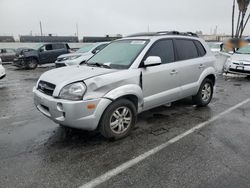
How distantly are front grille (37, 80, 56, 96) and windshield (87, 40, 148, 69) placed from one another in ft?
3.53

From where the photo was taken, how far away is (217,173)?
8.48 feet

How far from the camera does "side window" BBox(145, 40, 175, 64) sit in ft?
12.8

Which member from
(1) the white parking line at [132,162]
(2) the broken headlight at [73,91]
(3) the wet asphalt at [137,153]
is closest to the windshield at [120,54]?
(2) the broken headlight at [73,91]

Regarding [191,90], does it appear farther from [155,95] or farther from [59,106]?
[59,106]

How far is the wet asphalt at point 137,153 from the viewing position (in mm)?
2479

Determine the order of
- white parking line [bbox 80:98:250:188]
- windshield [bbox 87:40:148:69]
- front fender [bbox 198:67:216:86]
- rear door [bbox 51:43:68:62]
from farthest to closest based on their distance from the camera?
rear door [bbox 51:43:68:62] < front fender [bbox 198:67:216:86] < windshield [bbox 87:40:148:69] < white parking line [bbox 80:98:250:188]

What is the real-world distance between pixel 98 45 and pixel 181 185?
9764 mm

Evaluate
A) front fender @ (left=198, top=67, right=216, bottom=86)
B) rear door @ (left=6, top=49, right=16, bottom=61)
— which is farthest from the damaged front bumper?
rear door @ (left=6, top=49, right=16, bottom=61)

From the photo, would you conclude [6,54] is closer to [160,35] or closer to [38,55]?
[38,55]

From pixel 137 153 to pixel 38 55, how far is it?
13676mm

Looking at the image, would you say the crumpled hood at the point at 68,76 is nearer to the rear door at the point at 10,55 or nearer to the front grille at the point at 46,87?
the front grille at the point at 46,87

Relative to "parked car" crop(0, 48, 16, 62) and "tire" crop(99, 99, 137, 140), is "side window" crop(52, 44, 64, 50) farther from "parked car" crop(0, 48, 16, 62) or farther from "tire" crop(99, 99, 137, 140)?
"tire" crop(99, 99, 137, 140)

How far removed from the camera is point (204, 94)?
5.25 m

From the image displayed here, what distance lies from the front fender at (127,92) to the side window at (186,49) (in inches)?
57.7
